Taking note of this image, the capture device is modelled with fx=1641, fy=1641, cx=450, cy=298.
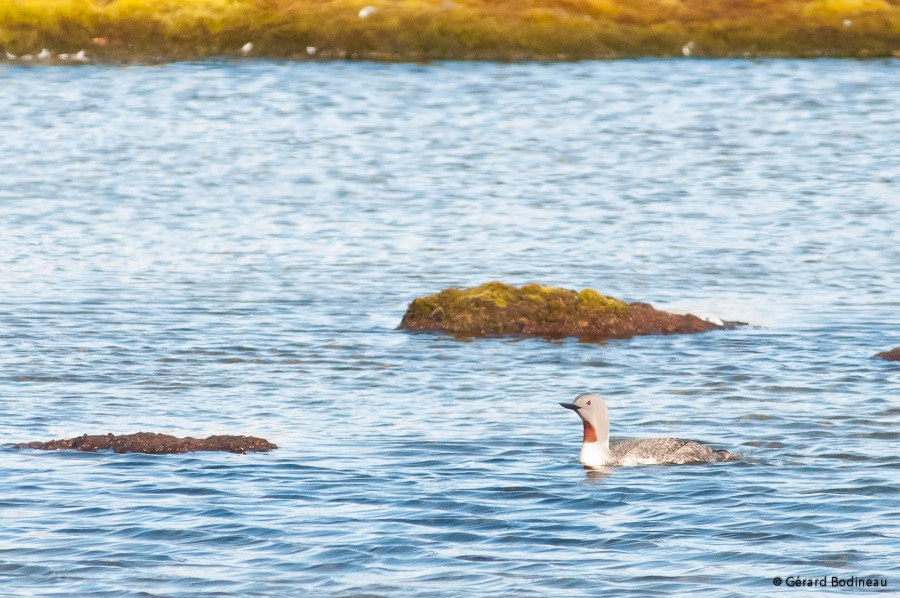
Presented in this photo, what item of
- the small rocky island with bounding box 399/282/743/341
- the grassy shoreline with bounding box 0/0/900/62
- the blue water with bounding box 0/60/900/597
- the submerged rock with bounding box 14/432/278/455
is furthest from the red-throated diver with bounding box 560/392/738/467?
the grassy shoreline with bounding box 0/0/900/62

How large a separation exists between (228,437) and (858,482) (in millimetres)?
6452

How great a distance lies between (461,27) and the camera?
5884 centimetres

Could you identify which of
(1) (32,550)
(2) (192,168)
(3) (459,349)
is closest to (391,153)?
(2) (192,168)

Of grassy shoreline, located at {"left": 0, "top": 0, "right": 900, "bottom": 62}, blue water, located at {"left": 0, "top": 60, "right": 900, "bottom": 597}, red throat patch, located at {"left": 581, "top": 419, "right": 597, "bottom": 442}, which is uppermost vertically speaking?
grassy shoreline, located at {"left": 0, "top": 0, "right": 900, "bottom": 62}

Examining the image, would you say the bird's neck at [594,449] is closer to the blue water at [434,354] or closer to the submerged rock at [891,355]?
the blue water at [434,354]

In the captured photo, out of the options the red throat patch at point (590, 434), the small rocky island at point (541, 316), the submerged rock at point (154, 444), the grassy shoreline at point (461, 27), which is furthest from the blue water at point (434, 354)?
the grassy shoreline at point (461, 27)

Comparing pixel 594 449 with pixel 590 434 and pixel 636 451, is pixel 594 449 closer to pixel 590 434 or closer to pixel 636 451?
pixel 590 434

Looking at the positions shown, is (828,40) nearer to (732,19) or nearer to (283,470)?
(732,19)

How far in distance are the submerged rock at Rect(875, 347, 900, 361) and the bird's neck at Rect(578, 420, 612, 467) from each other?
20.7 feet

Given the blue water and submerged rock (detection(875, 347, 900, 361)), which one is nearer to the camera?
the blue water

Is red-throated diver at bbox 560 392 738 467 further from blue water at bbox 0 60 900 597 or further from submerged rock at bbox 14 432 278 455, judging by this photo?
submerged rock at bbox 14 432 278 455

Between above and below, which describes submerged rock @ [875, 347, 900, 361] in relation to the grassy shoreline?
below

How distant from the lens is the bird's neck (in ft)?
54.6

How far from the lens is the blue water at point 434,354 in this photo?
13.9 m
